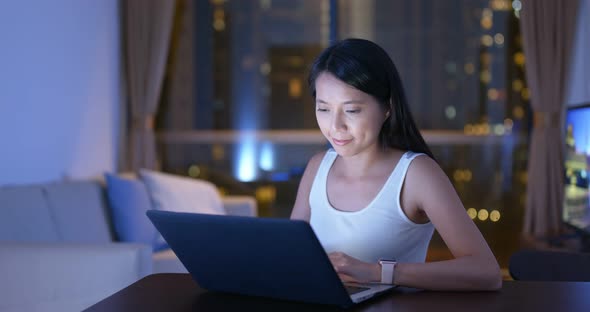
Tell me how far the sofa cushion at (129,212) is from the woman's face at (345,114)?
2.47 m

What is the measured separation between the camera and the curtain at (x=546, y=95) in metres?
5.31

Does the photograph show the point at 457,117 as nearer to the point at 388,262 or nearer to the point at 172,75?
the point at 172,75

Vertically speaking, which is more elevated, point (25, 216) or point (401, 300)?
point (401, 300)

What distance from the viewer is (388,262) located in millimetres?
1416

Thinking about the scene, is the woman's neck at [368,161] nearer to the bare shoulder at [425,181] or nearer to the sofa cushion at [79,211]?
the bare shoulder at [425,181]

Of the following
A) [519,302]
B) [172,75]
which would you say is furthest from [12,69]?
[519,302]

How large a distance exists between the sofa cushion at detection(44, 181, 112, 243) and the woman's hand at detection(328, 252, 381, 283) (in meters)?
2.51

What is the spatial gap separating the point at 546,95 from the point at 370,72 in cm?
403

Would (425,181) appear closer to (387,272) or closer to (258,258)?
(387,272)

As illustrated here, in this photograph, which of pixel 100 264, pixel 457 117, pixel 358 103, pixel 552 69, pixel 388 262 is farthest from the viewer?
pixel 457 117

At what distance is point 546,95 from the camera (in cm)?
538

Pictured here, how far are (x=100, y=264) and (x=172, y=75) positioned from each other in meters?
3.54

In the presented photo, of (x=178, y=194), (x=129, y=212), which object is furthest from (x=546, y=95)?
(x=129, y=212)

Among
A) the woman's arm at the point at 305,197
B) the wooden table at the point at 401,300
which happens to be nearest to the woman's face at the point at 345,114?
the woman's arm at the point at 305,197
